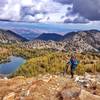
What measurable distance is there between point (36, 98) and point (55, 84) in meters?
3.84

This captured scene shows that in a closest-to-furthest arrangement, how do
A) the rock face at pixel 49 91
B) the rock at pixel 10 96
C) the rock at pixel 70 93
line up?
the rock at pixel 70 93 < the rock face at pixel 49 91 < the rock at pixel 10 96

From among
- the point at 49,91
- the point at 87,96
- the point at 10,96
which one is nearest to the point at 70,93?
the point at 87,96

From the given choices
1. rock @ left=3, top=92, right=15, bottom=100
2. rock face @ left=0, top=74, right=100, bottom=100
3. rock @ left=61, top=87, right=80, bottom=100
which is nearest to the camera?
rock @ left=61, top=87, right=80, bottom=100

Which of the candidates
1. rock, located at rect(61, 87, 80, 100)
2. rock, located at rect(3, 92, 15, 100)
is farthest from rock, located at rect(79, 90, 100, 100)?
rock, located at rect(3, 92, 15, 100)

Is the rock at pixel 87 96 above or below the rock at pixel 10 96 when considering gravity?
above

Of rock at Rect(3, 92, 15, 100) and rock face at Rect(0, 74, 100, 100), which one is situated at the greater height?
rock face at Rect(0, 74, 100, 100)

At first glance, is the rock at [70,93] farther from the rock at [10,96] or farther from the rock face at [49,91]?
the rock at [10,96]

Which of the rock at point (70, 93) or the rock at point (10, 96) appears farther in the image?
the rock at point (10, 96)

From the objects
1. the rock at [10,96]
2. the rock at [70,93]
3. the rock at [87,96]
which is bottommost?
the rock at [10,96]

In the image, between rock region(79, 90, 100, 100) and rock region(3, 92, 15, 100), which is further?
rock region(3, 92, 15, 100)

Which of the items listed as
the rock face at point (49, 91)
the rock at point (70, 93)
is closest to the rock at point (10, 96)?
the rock face at point (49, 91)

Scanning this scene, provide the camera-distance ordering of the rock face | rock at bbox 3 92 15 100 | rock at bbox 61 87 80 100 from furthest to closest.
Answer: rock at bbox 3 92 15 100, the rock face, rock at bbox 61 87 80 100

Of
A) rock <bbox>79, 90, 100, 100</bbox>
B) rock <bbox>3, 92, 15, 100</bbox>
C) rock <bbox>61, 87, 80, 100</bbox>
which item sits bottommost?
rock <bbox>3, 92, 15, 100</bbox>

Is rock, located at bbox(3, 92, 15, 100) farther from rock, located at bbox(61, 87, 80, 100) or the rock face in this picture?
rock, located at bbox(61, 87, 80, 100)
